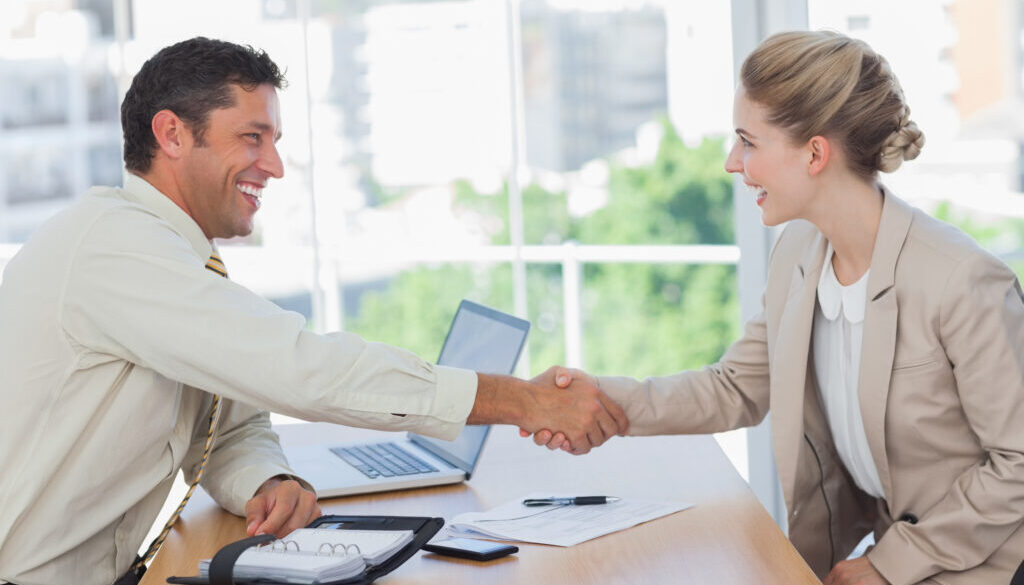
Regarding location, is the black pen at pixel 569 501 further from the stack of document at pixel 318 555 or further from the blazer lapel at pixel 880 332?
the blazer lapel at pixel 880 332

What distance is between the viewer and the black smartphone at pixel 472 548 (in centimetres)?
148

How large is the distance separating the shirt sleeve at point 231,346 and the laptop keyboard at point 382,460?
0.31 metres

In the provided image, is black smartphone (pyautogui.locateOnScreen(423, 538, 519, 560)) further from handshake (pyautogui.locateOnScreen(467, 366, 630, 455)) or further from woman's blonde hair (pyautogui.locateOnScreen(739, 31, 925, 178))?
woman's blonde hair (pyautogui.locateOnScreen(739, 31, 925, 178))

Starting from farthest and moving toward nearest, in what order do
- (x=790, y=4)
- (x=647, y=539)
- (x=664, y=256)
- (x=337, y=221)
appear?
(x=337, y=221)
(x=664, y=256)
(x=790, y=4)
(x=647, y=539)

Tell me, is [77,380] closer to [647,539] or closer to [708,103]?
[647,539]

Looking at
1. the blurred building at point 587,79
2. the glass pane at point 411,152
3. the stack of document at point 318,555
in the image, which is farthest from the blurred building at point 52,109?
the stack of document at point 318,555

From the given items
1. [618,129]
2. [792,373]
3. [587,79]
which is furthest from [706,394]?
[618,129]

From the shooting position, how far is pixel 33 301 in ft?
5.41

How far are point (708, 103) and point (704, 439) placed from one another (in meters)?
8.46

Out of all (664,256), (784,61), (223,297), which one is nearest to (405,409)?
(223,297)

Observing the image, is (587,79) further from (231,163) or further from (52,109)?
(231,163)

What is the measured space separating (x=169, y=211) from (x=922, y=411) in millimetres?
1221

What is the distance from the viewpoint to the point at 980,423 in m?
1.76

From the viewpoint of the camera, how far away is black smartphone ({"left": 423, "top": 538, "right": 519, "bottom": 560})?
4.86ft
